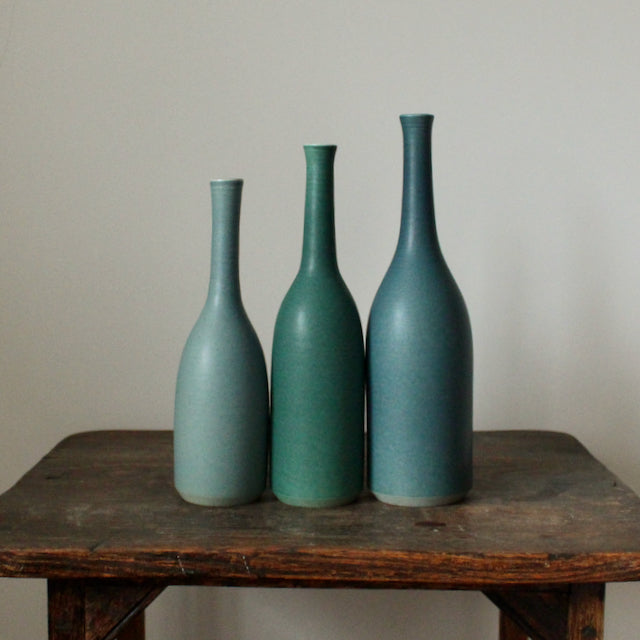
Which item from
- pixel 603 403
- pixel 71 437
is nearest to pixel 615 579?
pixel 603 403

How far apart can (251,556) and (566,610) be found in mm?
301

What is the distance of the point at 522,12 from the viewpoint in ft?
4.52

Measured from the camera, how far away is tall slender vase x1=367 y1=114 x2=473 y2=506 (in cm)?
97

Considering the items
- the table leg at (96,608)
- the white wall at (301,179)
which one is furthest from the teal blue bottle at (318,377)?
the white wall at (301,179)

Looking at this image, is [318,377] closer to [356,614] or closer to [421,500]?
[421,500]

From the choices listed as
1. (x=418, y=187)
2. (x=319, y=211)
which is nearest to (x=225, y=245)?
(x=319, y=211)

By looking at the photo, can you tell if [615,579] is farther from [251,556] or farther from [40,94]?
[40,94]

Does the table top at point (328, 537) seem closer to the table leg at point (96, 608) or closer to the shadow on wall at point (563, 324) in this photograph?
the table leg at point (96, 608)

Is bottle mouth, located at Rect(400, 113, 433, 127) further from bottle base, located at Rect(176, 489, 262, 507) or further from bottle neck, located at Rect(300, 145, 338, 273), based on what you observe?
bottle base, located at Rect(176, 489, 262, 507)

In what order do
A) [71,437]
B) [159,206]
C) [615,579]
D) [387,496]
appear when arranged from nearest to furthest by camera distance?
1. [615,579]
2. [387,496]
3. [71,437]
4. [159,206]

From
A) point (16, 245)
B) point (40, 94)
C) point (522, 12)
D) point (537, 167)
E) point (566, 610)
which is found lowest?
point (566, 610)

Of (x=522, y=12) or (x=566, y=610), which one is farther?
(x=522, y=12)

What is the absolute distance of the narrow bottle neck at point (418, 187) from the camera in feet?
3.21

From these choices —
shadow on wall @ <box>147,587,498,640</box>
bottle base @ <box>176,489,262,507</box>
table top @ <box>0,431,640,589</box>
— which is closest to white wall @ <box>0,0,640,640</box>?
shadow on wall @ <box>147,587,498,640</box>
